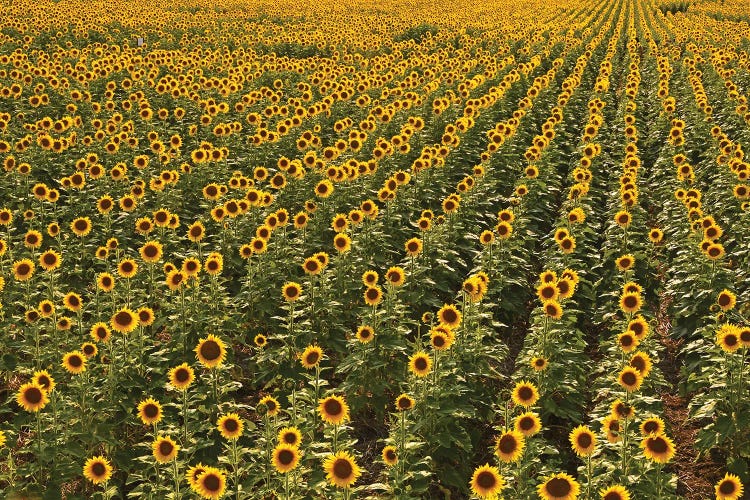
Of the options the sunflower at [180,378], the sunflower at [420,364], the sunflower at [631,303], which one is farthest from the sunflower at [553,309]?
the sunflower at [180,378]

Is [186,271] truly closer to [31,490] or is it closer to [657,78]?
[31,490]

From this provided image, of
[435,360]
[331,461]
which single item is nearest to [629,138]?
[435,360]

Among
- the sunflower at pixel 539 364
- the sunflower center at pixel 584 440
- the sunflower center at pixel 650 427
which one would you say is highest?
the sunflower center at pixel 650 427

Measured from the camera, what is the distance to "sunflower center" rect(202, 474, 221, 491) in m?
4.62

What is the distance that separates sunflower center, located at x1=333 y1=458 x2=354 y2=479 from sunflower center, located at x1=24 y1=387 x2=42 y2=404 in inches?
90.4

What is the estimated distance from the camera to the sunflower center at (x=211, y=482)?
4.62m

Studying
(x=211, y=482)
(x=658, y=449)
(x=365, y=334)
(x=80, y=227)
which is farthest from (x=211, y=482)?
(x=80, y=227)

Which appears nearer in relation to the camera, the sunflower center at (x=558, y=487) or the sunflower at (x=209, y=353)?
the sunflower center at (x=558, y=487)

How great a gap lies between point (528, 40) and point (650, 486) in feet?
85.2

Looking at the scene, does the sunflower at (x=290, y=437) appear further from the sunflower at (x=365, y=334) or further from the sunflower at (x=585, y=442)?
the sunflower at (x=585, y=442)

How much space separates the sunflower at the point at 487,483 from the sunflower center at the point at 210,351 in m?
2.40

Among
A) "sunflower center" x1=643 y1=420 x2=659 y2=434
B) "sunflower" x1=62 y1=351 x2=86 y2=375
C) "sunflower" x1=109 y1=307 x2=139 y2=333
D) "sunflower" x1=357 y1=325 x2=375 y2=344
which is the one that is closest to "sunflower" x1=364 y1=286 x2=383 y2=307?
"sunflower" x1=357 y1=325 x2=375 y2=344

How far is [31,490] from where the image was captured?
5.22m

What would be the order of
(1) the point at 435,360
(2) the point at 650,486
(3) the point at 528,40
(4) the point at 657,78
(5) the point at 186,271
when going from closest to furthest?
(2) the point at 650,486 < (1) the point at 435,360 < (5) the point at 186,271 < (4) the point at 657,78 < (3) the point at 528,40
